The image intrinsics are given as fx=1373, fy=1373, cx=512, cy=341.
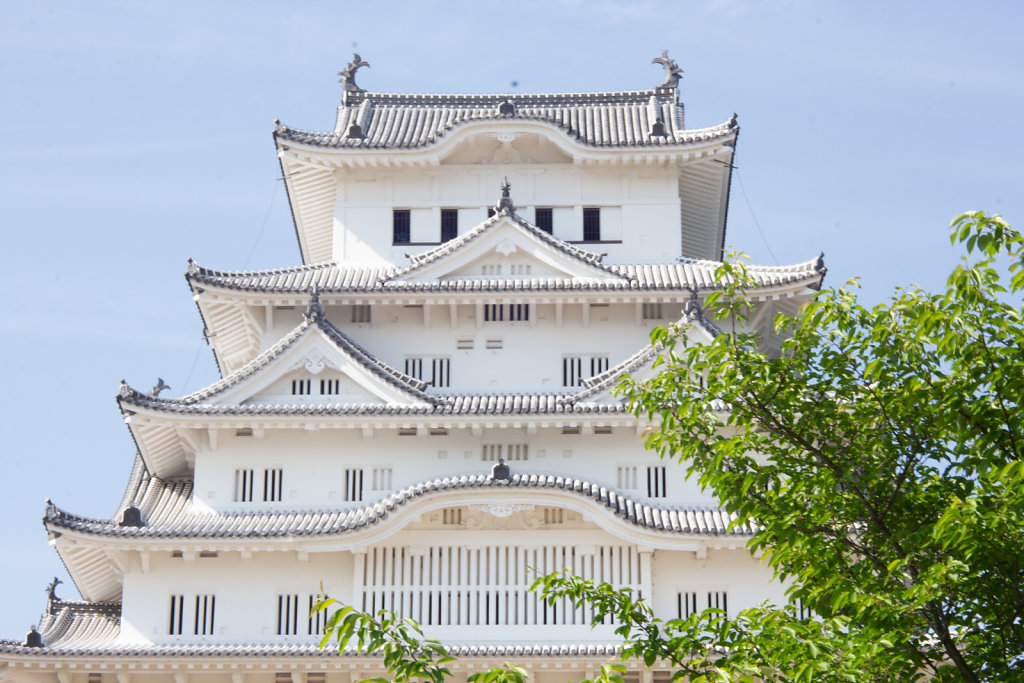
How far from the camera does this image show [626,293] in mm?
27109

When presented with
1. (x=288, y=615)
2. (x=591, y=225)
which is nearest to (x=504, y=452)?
(x=288, y=615)

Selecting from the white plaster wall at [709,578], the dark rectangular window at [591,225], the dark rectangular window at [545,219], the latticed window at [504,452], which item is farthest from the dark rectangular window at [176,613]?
the dark rectangular window at [591,225]

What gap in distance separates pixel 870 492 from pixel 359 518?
46.5 ft

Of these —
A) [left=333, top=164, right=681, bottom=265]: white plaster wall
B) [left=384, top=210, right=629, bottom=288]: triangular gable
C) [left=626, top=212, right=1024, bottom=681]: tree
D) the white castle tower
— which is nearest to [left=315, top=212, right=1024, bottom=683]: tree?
[left=626, top=212, right=1024, bottom=681]: tree

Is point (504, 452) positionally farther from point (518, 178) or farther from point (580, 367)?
point (518, 178)

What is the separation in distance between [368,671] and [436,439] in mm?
4951

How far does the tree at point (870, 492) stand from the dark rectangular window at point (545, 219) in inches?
670

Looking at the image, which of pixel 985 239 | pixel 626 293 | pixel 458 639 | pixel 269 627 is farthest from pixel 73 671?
pixel 985 239

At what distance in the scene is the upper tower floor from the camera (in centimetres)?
2938

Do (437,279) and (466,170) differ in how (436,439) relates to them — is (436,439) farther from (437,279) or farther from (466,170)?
(466,170)

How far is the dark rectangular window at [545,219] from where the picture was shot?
29844 millimetres

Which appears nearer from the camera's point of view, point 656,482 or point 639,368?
point 656,482

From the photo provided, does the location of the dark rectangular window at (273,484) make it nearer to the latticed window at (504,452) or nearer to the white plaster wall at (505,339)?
the white plaster wall at (505,339)

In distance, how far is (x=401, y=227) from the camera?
3002 centimetres
